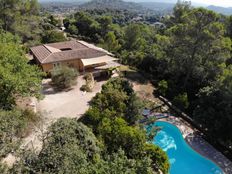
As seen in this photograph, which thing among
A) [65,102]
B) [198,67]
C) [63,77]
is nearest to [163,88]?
[198,67]

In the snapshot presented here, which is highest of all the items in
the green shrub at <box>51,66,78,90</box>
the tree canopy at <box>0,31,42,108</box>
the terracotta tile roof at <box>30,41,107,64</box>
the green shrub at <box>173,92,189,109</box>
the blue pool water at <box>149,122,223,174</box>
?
the tree canopy at <box>0,31,42,108</box>

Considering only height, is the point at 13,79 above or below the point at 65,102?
above

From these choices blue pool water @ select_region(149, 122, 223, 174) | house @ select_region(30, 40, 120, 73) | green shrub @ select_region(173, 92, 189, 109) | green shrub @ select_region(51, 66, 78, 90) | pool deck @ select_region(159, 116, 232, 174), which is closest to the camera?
blue pool water @ select_region(149, 122, 223, 174)

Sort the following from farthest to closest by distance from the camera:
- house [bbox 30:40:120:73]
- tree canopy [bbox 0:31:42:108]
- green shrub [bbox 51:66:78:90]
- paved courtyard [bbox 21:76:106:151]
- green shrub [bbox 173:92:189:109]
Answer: house [bbox 30:40:120:73] < green shrub [bbox 51:66:78:90] < green shrub [bbox 173:92:189:109] < paved courtyard [bbox 21:76:106:151] < tree canopy [bbox 0:31:42:108]

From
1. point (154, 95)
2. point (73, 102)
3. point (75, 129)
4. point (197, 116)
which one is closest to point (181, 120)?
point (197, 116)

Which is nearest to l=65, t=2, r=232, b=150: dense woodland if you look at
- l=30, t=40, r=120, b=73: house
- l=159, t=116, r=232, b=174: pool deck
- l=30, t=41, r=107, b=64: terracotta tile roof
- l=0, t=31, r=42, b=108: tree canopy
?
l=159, t=116, r=232, b=174: pool deck

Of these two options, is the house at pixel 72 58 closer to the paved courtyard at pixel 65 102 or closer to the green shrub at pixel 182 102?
the paved courtyard at pixel 65 102

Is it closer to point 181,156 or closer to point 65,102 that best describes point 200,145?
point 181,156

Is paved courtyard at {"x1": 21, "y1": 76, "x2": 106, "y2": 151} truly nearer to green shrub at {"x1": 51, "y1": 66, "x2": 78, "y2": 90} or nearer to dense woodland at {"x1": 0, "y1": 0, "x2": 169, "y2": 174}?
green shrub at {"x1": 51, "y1": 66, "x2": 78, "y2": 90}
